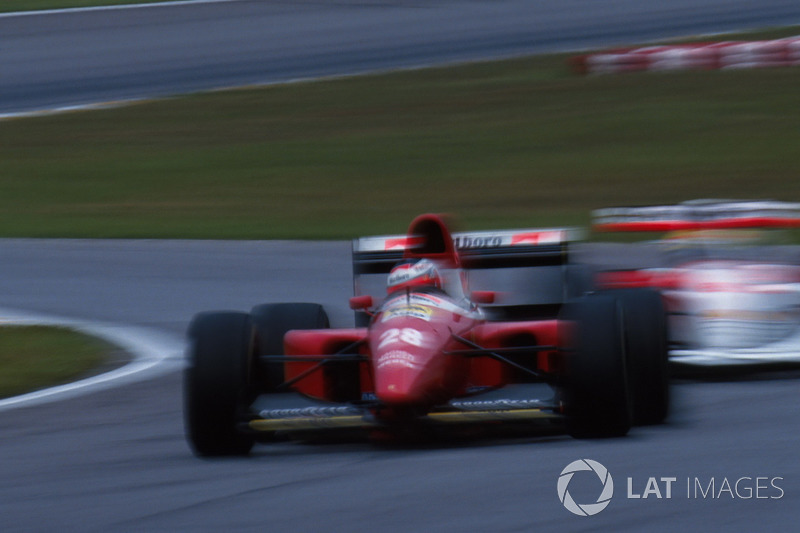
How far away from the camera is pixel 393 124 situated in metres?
19.9

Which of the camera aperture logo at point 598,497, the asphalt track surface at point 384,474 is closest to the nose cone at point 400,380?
the asphalt track surface at point 384,474

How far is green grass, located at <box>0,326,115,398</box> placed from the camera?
26.8 feet

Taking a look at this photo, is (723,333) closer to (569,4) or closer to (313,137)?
(313,137)

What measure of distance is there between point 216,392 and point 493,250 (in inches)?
83.0

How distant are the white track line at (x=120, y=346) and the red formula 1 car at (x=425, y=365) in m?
1.49

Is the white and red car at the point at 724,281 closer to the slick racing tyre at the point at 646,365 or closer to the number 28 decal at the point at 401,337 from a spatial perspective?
the slick racing tyre at the point at 646,365

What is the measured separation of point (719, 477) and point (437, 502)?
3.43 feet

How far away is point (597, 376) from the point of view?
5.59 meters

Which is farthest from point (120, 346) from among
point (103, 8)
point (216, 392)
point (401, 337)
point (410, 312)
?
point (103, 8)

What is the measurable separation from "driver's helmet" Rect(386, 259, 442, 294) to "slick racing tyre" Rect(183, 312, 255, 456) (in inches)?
31.6

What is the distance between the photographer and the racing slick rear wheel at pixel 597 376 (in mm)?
5598

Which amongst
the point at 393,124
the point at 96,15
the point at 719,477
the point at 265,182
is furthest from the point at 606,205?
the point at 96,15

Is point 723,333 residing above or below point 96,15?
below

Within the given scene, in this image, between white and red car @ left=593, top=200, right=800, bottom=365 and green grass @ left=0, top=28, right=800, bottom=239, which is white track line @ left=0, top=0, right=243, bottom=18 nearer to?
green grass @ left=0, top=28, right=800, bottom=239
